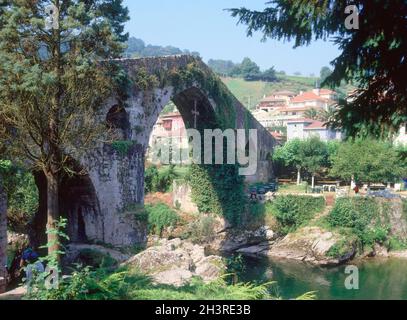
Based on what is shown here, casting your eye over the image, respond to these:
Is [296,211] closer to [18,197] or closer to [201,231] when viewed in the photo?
[201,231]

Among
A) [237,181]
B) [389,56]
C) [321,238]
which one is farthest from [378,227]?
[389,56]

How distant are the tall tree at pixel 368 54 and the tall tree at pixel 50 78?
431 centimetres

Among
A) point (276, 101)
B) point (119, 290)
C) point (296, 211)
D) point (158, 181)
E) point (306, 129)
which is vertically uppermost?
point (276, 101)

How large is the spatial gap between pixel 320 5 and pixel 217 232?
75.5 ft

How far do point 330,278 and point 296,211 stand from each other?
6.07 meters

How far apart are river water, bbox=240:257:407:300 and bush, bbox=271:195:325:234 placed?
123 inches

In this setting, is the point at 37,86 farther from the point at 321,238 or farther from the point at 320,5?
the point at 321,238

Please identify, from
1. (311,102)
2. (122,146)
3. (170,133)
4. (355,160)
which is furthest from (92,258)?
(311,102)

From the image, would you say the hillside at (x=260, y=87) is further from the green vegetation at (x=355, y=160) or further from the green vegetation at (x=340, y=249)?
the green vegetation at (x=340, y=249)

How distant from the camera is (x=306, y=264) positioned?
78.9 ft

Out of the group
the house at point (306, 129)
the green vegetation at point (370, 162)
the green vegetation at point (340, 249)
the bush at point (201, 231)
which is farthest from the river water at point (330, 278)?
the house at point (306, 129)

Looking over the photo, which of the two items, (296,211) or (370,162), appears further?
(370,162)

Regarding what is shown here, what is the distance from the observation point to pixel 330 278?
2164 centimetres

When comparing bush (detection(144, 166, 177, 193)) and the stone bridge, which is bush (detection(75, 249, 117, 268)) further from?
bush (detection(144, 166, 177, 193))
